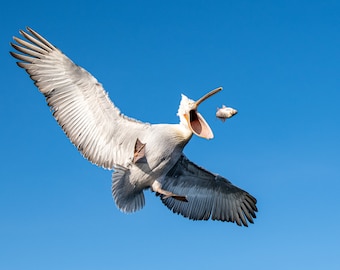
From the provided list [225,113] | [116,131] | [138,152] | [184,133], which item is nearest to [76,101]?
[116,131]

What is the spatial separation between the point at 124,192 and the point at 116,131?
1088 mm

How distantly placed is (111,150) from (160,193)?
1.15 metres

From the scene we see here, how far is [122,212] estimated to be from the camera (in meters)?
12.2

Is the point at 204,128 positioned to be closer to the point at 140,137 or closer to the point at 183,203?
the point at 140,137

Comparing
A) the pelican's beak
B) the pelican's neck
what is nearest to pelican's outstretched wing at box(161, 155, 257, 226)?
the pelican's neck

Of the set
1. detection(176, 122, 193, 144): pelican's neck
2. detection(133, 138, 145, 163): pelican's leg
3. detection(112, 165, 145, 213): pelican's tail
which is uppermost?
detection(176, 122, 193, 144): pelican's neck

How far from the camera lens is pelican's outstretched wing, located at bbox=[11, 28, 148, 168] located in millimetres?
12430

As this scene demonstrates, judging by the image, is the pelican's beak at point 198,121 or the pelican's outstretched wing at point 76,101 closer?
the pelican's beak at point 198,121

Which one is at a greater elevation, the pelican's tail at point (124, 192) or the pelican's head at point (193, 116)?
the pelican's head at point (193, 116)

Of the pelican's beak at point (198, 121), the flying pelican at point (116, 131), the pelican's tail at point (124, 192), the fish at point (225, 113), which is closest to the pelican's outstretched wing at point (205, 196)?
the flying pelican at point (116, 131)

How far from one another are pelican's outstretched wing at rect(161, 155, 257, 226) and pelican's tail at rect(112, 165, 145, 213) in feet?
2.77

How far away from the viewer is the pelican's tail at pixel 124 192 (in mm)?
12047

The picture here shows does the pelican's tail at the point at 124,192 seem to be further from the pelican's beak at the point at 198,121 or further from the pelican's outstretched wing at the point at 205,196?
the pelican's beak at the point at 198,121

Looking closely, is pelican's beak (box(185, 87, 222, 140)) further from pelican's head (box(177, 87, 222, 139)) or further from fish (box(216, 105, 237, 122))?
fish (box(216, 105, 237, 122))
